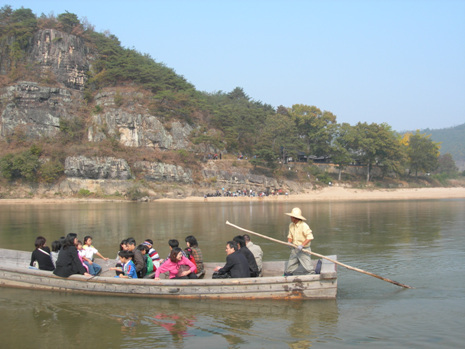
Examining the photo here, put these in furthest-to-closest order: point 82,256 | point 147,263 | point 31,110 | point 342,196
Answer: point 31,110, point 342,196, point 82,256, point 147,263

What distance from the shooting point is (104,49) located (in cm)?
A: 6712

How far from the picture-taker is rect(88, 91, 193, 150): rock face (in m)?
56.9

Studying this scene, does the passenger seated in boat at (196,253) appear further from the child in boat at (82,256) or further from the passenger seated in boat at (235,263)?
the child in boat at (82,256)

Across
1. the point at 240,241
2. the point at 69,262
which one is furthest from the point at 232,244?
the point at 69,262

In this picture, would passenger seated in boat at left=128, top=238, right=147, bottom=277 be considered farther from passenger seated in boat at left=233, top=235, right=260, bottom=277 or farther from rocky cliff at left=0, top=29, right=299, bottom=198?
rocky cliff at left=0, top=29, right=299, bottom=198

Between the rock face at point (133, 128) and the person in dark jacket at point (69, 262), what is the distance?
4759cm

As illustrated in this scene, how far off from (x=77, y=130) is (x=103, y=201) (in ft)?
52.6

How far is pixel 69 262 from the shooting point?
10609mm

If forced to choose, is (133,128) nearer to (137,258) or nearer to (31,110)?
(31,110)

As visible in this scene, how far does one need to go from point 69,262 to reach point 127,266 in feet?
5.24

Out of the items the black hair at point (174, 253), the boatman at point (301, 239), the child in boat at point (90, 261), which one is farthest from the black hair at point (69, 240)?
the boatman at point (301, 239)

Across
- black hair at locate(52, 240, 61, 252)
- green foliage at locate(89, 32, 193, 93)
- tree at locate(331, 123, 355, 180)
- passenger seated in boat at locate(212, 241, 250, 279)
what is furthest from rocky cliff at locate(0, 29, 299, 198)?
passenger seated in boat at locate(212, 241, 250, 279)

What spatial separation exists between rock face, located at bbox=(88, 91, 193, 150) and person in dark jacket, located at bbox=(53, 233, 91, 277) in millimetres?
47591

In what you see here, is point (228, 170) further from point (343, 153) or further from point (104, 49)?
point (104, 49)
